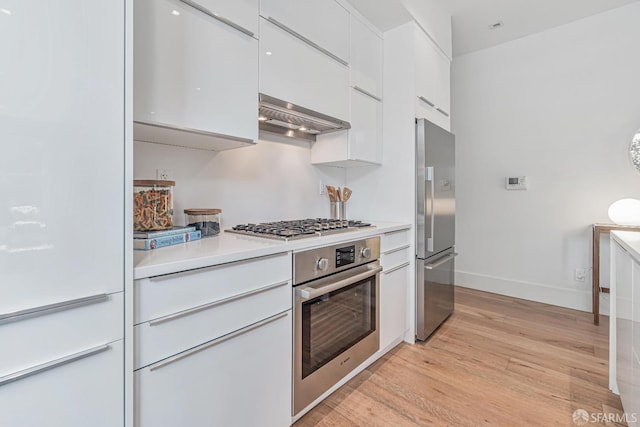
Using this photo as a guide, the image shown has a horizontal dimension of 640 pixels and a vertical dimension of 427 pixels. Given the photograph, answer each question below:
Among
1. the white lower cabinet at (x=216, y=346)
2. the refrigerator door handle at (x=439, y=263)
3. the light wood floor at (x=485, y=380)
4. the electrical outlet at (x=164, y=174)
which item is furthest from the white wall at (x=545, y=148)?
the electrical outlet at (x=164, y=174)

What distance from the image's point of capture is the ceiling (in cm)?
261

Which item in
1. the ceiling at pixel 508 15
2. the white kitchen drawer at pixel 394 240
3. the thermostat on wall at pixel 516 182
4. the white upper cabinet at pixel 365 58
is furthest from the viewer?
the thermostat on wall at pixel 516 182

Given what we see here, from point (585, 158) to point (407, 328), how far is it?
2451mm

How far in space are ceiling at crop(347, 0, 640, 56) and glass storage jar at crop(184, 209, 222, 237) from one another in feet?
6.01

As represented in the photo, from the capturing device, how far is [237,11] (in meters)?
1.37

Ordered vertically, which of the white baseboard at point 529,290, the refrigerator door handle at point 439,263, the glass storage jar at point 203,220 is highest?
the glass storage jar at point 203,220

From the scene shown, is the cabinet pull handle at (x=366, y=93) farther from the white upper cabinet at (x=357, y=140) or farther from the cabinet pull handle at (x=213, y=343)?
the cabinet pull handle at (x=213, y=343)

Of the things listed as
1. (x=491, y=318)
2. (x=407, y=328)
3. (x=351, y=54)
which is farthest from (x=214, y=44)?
(x=491, y=318)

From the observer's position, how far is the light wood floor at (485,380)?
4.97 feet

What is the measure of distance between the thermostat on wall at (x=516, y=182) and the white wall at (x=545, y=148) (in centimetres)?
6

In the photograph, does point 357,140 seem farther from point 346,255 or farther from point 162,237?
point 162,237

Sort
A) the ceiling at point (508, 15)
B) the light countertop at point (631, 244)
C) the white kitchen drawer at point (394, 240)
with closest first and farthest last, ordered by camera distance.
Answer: the light countertop at point (631, 244) → the white kitchen drawer at point (394, 240) → the ceiling at point (508, 15)

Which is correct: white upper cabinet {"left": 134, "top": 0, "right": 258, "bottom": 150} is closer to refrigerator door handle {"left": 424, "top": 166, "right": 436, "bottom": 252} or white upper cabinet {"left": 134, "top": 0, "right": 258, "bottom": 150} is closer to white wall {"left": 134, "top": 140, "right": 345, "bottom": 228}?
white wall {"left": 134, "top": 140, "right": 345, "bottom": 228}
